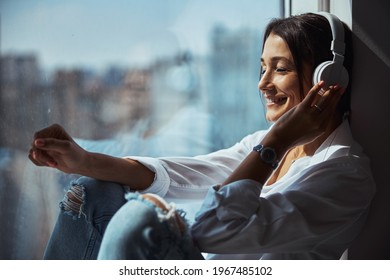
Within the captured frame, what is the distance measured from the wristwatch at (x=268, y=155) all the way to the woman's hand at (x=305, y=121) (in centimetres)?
1

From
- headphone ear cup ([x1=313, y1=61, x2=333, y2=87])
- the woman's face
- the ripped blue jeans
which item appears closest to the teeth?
the woman's face

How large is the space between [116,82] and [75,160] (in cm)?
30

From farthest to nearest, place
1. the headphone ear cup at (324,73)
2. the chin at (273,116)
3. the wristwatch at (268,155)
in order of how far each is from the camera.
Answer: the chin at (273,116) < the headphone ear cup at (324,73) < the wristwatch at (268,155)

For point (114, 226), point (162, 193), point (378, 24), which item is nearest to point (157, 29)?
point (162, 193)

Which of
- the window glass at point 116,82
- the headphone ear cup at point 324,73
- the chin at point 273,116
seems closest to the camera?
the headphone ear cup at point 324,73

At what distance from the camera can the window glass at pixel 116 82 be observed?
1.40 metres

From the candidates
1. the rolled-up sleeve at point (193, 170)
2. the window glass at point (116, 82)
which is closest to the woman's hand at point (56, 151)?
the rolled-up sleeve at point (193, 170)

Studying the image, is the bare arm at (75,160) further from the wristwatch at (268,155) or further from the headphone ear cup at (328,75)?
the headphone ear cup at (328,75)

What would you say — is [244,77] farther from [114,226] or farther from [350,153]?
[114,226]

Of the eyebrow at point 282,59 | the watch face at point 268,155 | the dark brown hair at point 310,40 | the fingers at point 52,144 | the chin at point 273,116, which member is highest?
the dark brown hair at point 310,40

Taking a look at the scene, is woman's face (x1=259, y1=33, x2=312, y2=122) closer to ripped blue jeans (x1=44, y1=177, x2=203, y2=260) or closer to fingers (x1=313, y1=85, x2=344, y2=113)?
fingers (x1=313, y1=85, x2=344, y2=113)

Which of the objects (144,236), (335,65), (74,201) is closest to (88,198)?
(74,201)

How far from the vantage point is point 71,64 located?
1.41 meters
